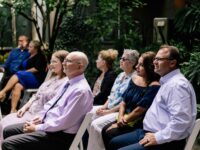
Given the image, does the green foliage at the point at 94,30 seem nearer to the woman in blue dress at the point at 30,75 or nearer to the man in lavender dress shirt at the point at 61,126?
the woman in blue dress at the point at 30,75

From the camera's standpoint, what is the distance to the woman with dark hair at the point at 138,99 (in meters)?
4.21

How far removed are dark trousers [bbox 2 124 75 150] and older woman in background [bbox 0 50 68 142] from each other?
906mm

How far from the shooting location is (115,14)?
8.68m

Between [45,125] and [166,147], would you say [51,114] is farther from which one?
[166,147]

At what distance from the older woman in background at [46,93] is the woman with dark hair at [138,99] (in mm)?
874

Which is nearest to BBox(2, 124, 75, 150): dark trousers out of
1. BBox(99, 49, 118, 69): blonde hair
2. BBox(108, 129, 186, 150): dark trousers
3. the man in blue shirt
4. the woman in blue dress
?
BBox(108, 129, 186, 150): dark trousers

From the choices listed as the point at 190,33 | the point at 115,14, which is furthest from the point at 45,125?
the point at 115,14

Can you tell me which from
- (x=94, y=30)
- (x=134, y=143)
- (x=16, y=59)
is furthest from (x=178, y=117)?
(x=94, y=30)

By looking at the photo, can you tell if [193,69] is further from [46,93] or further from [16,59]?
[16,59]

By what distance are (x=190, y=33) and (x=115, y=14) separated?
2092 mm

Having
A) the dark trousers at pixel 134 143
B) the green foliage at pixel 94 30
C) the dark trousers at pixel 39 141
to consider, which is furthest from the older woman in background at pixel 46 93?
the green foliage at pixel 94 30

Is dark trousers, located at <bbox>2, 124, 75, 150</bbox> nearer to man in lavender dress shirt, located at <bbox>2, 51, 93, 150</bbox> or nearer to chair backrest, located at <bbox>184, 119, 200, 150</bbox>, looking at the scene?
man in lavender dress shirt, located at <bbox>2, 51, 93, 150</bbox>

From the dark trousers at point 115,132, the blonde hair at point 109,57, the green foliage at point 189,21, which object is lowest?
the dark trousers at point 115,132

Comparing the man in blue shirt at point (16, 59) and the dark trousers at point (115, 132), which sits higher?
the man in blue shirt at point (16, 59)
